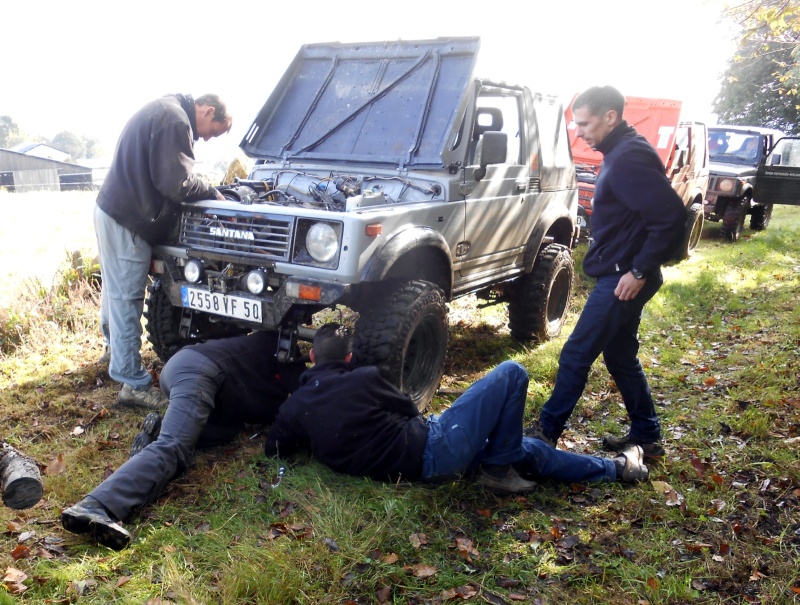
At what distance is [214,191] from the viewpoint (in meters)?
4.31

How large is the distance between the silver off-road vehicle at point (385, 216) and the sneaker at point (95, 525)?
Result: 1.26m

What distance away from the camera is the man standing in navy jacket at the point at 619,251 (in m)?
3.29

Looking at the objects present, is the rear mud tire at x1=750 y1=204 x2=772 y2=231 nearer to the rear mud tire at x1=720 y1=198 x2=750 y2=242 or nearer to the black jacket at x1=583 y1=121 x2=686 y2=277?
the rear mud tire at x1=720 y1=198 x2=750 y2=242

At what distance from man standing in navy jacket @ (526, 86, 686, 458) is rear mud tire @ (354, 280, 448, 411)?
2.85 feet

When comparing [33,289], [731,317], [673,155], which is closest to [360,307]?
[33,289]

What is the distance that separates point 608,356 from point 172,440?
2.40 meters

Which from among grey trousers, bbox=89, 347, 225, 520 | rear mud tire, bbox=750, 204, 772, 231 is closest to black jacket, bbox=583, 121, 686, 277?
grey trousers, bbox=89, 347, 225, 520

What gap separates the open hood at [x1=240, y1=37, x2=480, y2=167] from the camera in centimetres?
473

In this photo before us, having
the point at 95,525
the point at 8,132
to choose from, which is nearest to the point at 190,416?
the point at 95,525

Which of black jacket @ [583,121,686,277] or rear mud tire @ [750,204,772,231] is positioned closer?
black jacket @ [583,121,686,277]

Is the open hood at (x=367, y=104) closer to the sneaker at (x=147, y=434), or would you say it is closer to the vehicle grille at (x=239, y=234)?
the vehicle grille at (x=239, y=234)

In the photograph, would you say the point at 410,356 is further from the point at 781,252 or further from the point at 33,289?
the point at 781,252

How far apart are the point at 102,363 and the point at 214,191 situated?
1.86 m

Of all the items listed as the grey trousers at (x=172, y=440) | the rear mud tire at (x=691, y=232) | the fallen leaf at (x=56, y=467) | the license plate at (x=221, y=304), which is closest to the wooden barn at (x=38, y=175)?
the rear mud tire at (x=691, y=232)
